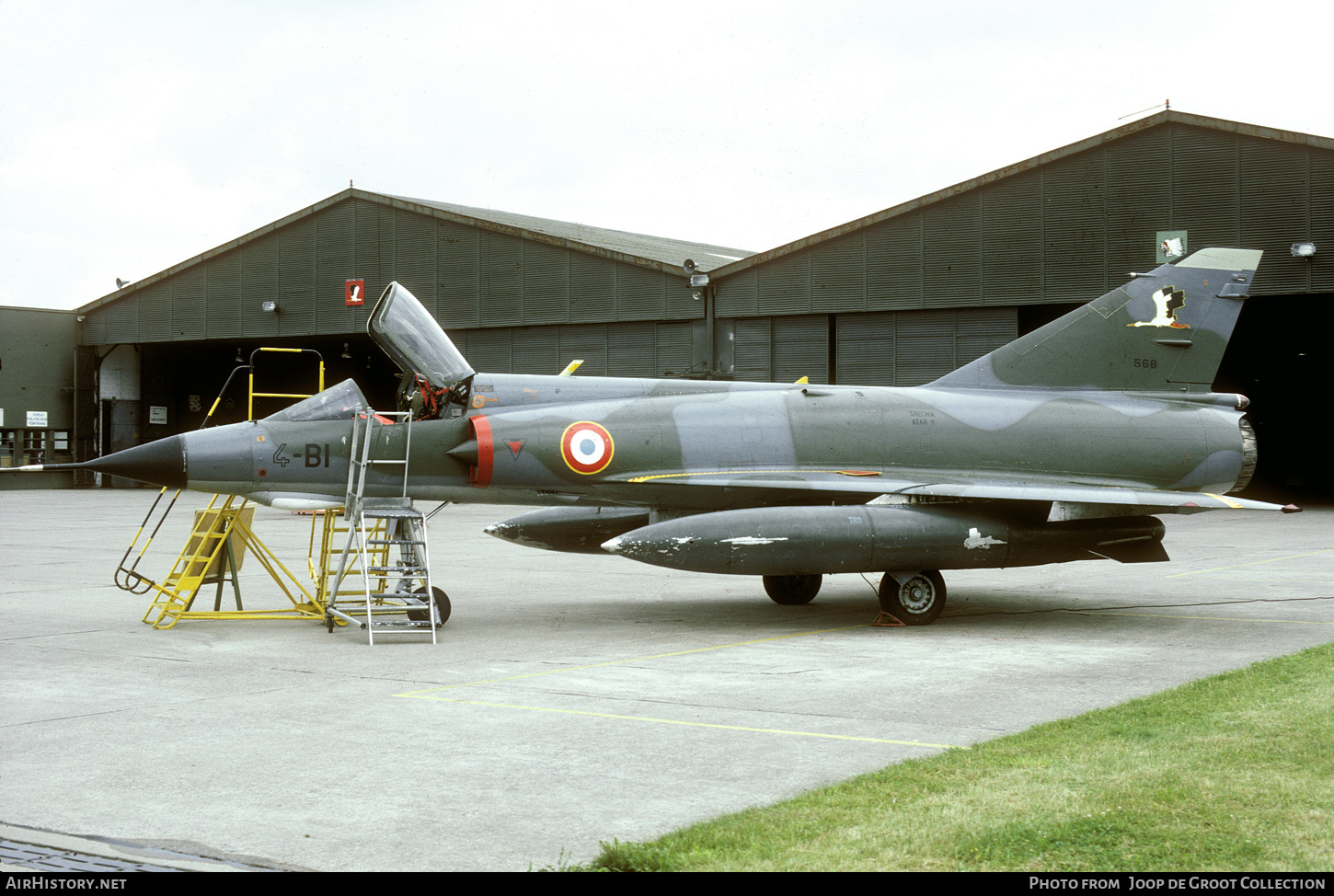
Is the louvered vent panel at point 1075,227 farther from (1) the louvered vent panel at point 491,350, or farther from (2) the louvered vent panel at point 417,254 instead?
(2) the louvered vent panel at point 417,254

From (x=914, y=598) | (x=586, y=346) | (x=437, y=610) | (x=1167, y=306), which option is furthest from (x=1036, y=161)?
(x=437, y=610)

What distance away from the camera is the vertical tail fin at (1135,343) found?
14.2 meters

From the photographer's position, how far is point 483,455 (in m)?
12.3

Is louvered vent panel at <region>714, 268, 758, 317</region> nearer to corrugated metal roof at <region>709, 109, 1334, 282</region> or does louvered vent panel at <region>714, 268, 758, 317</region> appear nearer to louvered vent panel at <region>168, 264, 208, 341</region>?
corrugated metal roof at <region>709, 109, 1334, 282</region>

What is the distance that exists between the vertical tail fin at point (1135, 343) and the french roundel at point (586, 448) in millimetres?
4510

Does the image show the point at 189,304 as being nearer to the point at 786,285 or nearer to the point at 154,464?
the point at 786,285

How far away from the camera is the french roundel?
12.5 metres

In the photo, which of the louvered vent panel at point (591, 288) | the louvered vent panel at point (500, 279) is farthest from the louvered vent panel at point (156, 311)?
the louvered vent panel at point (591, 288)

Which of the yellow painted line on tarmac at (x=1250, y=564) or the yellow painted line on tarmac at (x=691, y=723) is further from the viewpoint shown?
the yellow painted line on tarmac at (x=1250, y=564)

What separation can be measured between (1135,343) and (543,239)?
80.9 feet

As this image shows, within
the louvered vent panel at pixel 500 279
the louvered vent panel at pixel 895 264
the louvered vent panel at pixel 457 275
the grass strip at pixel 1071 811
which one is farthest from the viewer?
the louvered vent panel at pixel 457 275

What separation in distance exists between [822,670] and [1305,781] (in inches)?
172

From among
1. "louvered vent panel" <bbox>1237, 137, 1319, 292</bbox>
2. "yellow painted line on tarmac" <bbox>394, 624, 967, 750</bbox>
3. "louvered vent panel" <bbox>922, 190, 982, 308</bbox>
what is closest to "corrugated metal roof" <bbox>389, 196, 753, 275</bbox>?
"louvered vent panel" <bbox>922, 190, 982, 308</bbox>

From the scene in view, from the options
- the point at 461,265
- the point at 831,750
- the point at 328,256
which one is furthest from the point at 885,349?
the point at 831,750
